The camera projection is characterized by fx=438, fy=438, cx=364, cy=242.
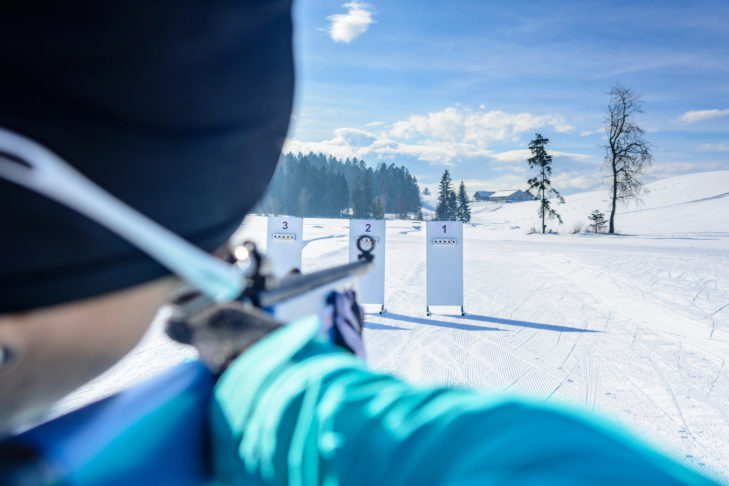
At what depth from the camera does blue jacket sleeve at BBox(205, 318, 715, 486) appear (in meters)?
0.36

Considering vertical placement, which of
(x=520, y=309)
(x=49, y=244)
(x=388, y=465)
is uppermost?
(x=49, y=244)

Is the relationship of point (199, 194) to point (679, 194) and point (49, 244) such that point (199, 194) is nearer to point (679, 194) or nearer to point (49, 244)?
point (49, 244)

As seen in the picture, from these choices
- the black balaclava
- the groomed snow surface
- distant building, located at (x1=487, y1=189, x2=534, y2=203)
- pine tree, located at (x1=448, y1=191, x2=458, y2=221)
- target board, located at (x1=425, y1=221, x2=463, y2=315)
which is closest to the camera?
the black balaclava

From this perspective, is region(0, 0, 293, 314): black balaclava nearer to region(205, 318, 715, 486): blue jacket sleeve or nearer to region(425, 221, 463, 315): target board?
region(205, 318, 715, 486): blue jacket sleeve

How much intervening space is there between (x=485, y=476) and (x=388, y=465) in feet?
0.39

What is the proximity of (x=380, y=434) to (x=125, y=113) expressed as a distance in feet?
1.31

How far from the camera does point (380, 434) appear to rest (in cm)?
46

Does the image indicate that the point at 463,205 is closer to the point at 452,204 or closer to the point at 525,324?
the point at 452,204

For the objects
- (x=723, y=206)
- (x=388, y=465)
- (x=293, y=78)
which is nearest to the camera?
(x=388, y=465)

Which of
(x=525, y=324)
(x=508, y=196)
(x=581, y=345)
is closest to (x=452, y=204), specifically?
(x=508, y=196)

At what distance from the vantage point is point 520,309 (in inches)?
229

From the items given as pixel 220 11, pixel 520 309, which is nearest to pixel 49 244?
pixel 220 11

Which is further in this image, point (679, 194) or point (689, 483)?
point (679, 194)

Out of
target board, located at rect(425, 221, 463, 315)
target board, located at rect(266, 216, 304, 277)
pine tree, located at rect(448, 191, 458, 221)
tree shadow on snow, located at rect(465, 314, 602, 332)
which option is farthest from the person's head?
pine tree, located at rect(448, 191, 458, 221)
